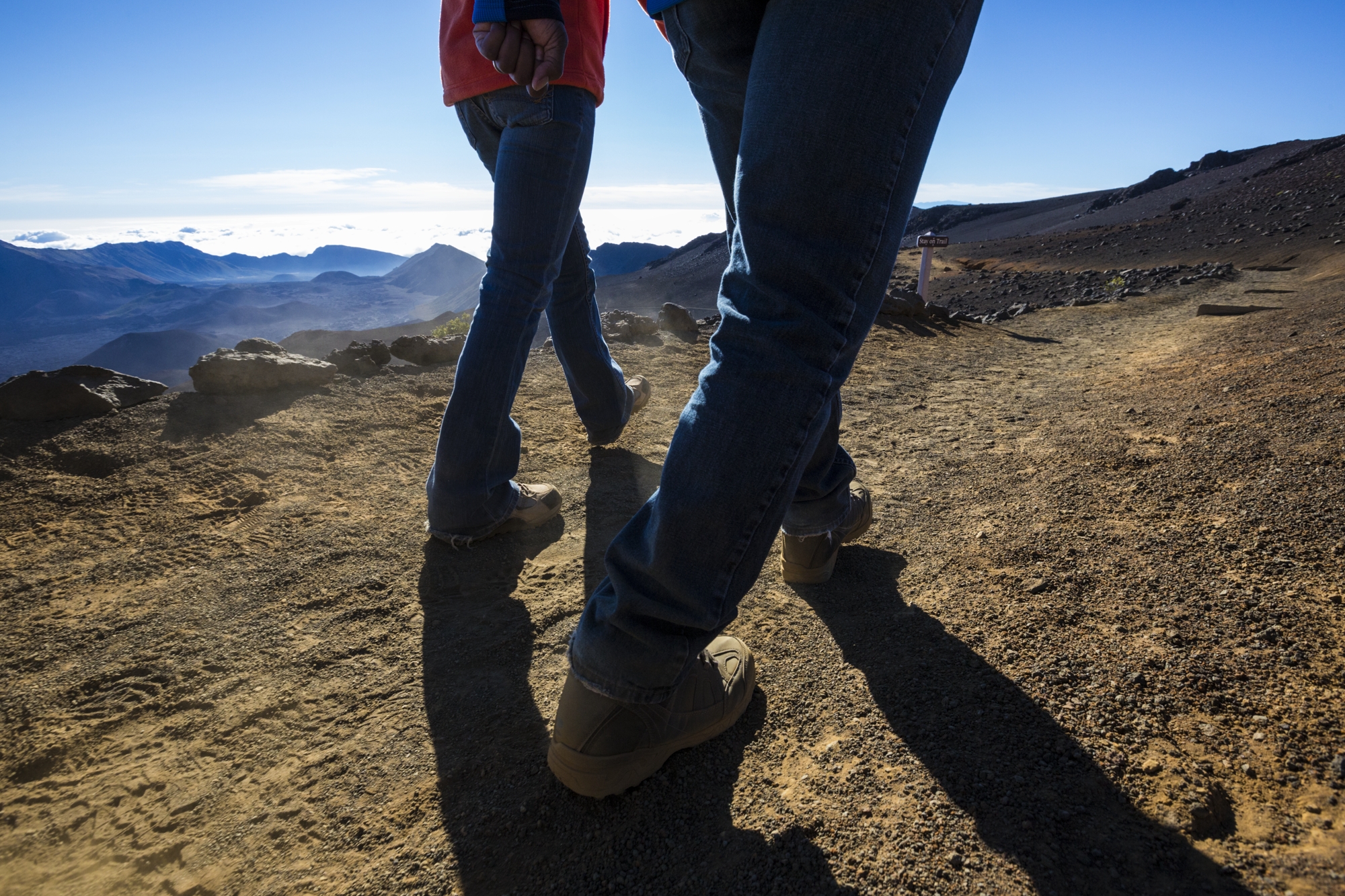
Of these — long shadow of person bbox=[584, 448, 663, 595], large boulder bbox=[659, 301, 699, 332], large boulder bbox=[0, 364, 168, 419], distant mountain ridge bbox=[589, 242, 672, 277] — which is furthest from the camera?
distant mountain ridge bbox=[589, 242, 672, 277]

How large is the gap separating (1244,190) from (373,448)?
24.3m

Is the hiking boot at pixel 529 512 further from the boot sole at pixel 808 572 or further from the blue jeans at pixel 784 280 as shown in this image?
the blue jeans at pixel 784 280

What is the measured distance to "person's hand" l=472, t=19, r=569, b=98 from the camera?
50.6 inches

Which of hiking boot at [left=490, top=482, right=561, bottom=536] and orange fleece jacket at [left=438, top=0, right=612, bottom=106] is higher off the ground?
orange fleece jacket at [left=438, top=0, right=612, bottom=106]

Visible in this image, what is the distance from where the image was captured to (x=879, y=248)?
0.85m

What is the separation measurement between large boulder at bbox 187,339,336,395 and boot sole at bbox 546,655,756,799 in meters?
2.50

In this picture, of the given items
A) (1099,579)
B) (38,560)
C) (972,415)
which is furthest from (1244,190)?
(38,560)

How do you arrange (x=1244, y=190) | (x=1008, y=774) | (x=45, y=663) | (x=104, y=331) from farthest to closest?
(x=104, y=331) → (x=1244, y=190) → (x=45, y=663) → (x=1008, y=774)

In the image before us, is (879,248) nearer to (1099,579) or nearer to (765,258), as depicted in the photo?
(765,258)

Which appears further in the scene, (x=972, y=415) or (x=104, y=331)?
(x=104, y=331)

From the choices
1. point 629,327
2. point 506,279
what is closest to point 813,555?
point 506,279

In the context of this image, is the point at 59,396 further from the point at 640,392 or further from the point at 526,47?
the point at 526,47

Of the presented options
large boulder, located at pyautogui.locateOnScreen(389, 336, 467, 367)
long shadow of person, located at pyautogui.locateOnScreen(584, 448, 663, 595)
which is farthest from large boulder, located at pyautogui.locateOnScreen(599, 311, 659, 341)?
long shadow of person, located at pyautogui.locateOnScreen(584, 448, 663, 595)

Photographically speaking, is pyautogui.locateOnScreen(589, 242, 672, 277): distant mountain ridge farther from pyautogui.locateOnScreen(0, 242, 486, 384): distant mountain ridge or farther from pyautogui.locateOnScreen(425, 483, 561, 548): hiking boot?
pyautogui.locateOnScreen(425, 483, 561, 548): hiking boot
